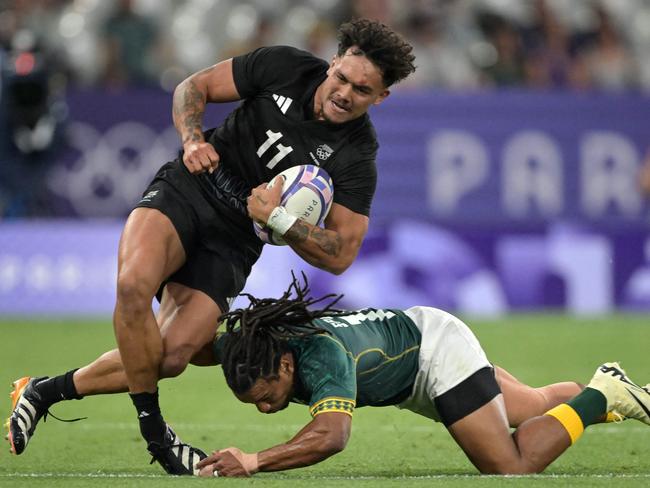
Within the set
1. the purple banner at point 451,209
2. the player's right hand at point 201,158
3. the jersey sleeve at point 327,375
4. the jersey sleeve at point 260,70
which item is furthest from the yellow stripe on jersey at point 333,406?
the purple banner at point 451,209

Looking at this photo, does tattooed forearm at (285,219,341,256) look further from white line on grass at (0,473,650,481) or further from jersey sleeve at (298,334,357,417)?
white line on grass at (0,473,650,481)

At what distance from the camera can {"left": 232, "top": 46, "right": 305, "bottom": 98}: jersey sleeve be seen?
24.3ft

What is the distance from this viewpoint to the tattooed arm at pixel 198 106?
22.3 ft

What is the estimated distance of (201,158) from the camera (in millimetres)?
6781

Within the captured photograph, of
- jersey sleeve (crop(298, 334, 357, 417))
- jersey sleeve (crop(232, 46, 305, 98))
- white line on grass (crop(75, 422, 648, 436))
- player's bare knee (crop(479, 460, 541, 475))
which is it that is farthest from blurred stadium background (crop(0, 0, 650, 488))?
jersey sleeve (crop(298, 334, 357, 417))

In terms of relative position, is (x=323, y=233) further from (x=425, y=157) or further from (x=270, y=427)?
(x=425, y=157)

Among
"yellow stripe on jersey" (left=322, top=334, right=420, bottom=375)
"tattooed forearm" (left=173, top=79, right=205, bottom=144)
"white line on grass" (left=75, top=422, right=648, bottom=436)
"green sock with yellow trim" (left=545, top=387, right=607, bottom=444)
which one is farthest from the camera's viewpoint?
"white line on grass" (left=75, top=422, right=648, bottom=436)

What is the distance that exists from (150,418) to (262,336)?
0.93 m

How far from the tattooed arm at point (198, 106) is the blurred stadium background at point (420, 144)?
6670mm

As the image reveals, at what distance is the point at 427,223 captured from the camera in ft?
47.5

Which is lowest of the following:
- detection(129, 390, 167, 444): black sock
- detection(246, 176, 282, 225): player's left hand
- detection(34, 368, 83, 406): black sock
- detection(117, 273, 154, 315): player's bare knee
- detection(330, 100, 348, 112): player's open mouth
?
detection(129, 390, 167, 444): black sock

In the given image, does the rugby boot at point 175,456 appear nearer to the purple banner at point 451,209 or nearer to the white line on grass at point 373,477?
the white line on grass at point 373,477

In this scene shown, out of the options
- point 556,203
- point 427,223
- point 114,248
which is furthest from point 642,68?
point 114,248

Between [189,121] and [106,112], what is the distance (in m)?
8.56
